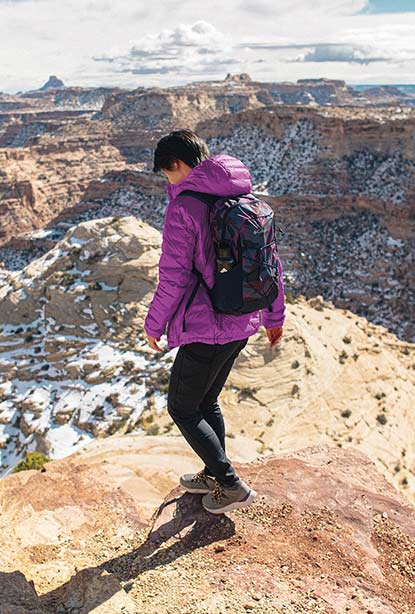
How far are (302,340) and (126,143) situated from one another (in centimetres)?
9675

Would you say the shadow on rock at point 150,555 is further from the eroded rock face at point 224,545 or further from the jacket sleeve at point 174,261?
the jacket sleeve at point 174,261

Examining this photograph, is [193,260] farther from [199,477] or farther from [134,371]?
[134,371]

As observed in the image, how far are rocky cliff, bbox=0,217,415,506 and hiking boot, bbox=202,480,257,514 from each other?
271 inches

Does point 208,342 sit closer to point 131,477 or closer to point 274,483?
point 274,483

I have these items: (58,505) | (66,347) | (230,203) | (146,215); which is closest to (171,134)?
(230,203)

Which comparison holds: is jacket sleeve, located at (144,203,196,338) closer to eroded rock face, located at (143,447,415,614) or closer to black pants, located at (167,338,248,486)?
black pants, located at (167,338,248,486)

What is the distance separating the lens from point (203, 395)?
457 cm

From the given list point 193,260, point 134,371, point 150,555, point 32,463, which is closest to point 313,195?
point 134,371

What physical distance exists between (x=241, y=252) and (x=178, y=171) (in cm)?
95

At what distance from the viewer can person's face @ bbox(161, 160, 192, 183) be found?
4129 mm

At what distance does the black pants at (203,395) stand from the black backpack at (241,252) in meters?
0.51

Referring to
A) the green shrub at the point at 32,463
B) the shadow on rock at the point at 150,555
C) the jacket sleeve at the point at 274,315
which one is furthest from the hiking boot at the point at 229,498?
the green shrub at the point at 32,463

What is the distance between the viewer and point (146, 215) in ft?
193

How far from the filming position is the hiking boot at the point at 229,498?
5.10m
